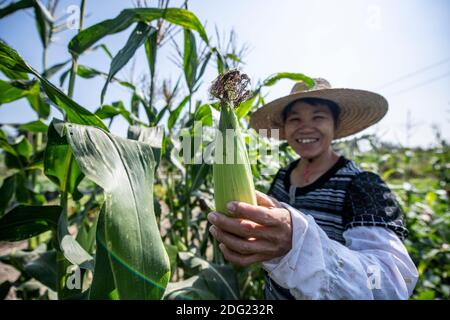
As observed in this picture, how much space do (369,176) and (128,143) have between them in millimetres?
776

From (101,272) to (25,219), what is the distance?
48 cm

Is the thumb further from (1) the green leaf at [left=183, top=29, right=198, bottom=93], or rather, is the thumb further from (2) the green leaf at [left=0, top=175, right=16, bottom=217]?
(2) the green leaf at [left=0, top=175, right=16, bottom=217]

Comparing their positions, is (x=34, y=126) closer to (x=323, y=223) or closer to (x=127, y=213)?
(x=127, y=213)

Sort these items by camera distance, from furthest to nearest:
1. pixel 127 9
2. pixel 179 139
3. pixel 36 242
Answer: pixel 36 242 < pixel 179 139 < pixel 127 9

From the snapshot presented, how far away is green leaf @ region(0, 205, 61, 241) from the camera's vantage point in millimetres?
680

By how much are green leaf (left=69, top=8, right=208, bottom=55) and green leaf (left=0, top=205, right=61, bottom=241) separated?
0.48 metres

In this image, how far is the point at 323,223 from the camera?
2.86 ft

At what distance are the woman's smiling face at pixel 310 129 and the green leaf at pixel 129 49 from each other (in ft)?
2.21

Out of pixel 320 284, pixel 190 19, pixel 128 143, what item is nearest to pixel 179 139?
pixel 190 19

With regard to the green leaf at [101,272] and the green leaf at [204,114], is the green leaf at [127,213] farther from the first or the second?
the green leaf at [204,114]

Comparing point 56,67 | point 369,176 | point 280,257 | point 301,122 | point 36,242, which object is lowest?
point 36,242
